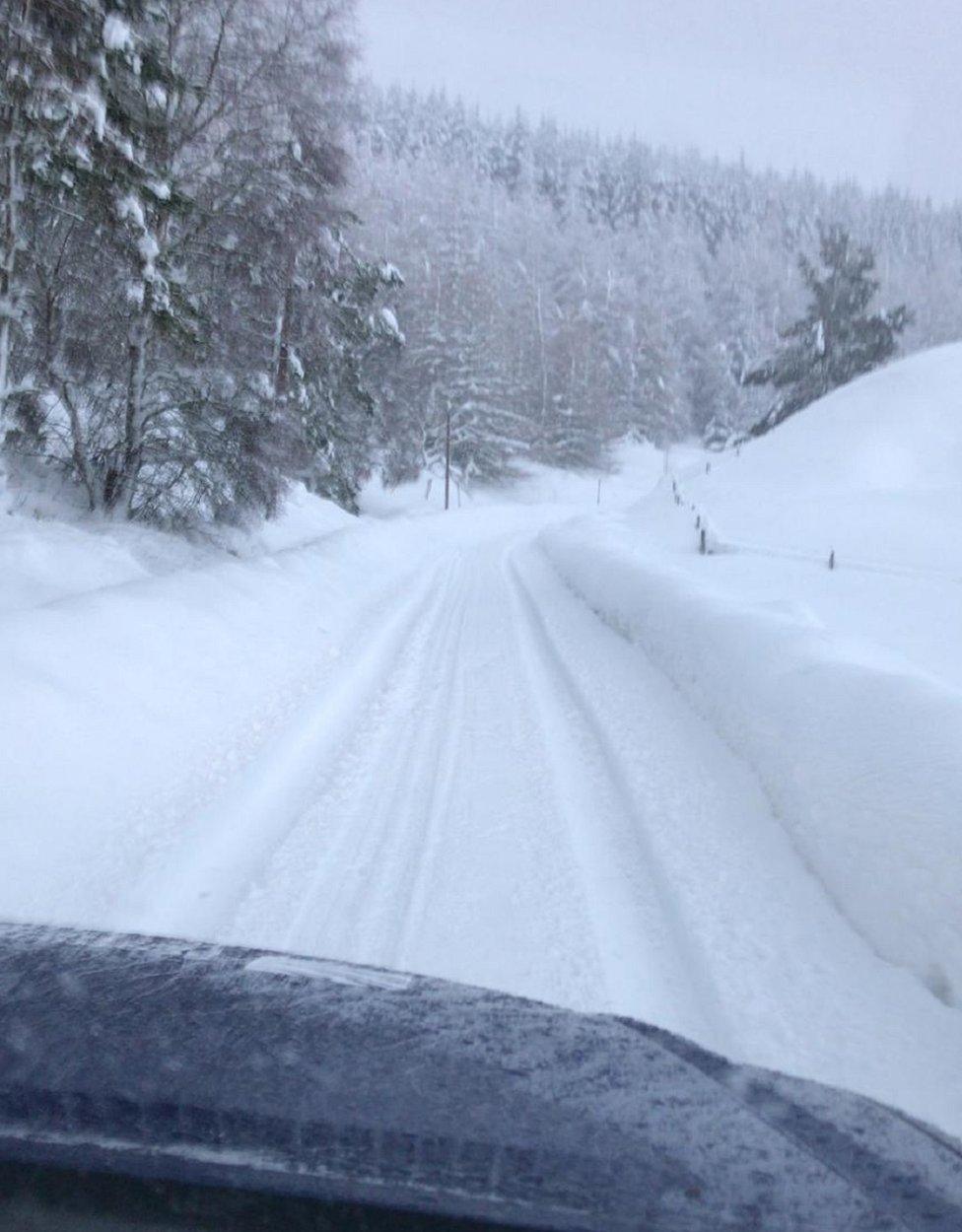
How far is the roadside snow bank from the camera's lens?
10.2 ft

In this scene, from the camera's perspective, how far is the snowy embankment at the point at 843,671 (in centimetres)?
325

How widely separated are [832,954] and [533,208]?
123 metres

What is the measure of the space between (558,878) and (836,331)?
167ft

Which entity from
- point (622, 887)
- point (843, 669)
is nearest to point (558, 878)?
point (622, 887)

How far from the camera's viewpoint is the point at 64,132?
28.7ft

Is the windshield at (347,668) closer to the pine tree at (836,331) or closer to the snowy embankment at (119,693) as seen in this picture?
the snowy embankment at (119,693)

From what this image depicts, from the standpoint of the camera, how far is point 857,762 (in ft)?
13.1

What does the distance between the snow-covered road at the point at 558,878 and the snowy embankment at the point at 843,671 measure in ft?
0.64

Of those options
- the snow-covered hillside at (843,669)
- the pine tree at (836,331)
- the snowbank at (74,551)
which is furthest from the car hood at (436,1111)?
the pine tree at (836,331)

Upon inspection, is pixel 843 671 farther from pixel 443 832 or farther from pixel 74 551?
pixel 74 551

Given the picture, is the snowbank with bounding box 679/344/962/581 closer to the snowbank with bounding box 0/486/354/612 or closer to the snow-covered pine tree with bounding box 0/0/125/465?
the snowbank with bounding box 0/486/354/612

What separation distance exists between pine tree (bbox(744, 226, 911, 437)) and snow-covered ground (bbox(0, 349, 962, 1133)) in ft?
137

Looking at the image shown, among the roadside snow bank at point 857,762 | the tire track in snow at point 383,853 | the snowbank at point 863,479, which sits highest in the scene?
the snowbank at point 863,479

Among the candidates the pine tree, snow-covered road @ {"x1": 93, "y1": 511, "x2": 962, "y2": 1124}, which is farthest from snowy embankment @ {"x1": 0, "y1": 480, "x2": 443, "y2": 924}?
the pine tree
